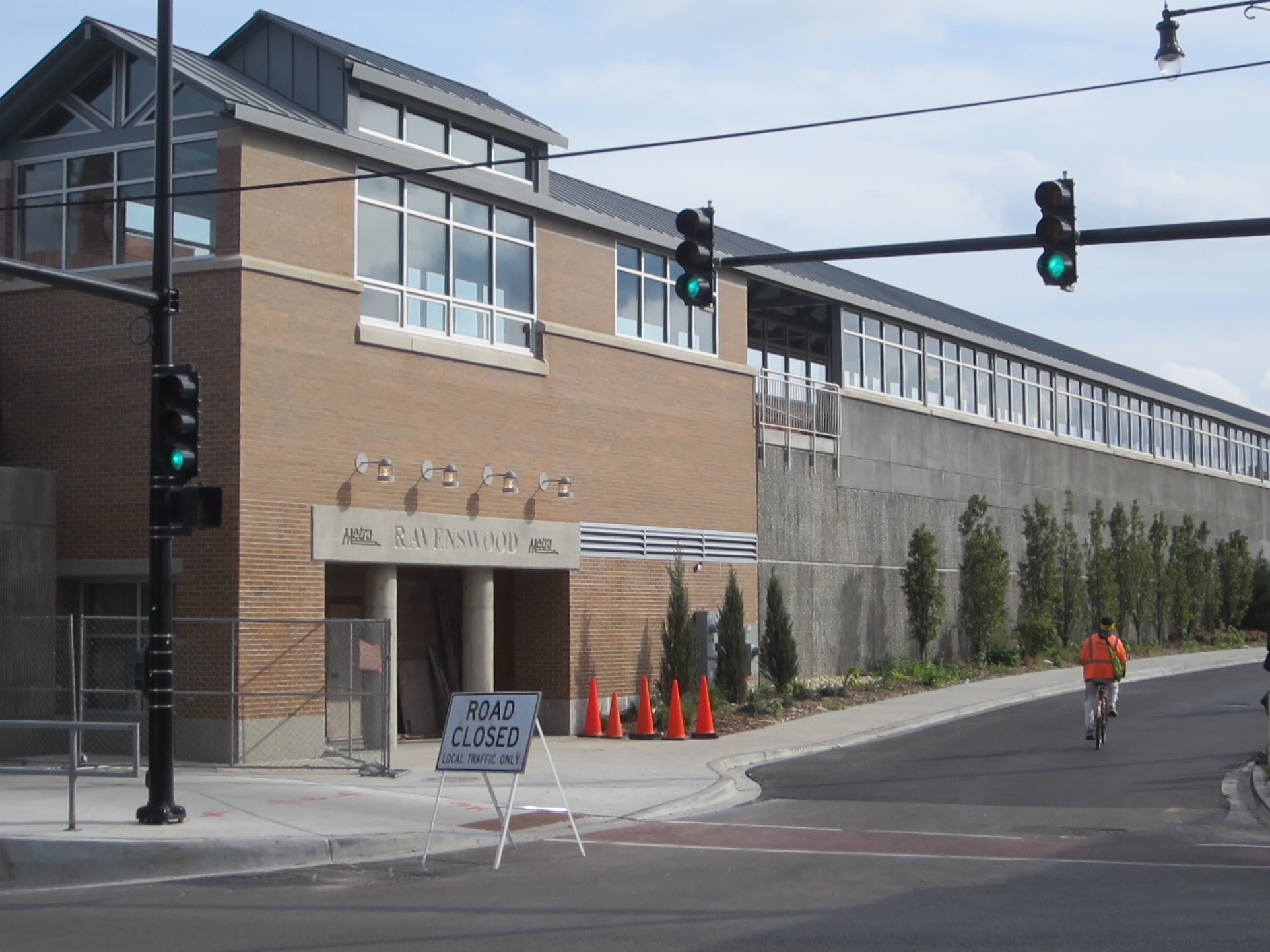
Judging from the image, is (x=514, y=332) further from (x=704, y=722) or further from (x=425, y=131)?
(x=704, y=722)

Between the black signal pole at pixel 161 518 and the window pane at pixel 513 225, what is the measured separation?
956 centimetres

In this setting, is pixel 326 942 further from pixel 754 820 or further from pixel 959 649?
pixel 959 649

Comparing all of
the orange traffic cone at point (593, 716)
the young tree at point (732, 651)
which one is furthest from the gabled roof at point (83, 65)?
the young tree at point (732, 651)

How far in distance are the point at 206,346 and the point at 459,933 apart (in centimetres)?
1178

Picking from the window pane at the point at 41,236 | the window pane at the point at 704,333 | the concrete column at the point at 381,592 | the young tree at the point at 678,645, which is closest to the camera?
the concrete column at the point at 381,592

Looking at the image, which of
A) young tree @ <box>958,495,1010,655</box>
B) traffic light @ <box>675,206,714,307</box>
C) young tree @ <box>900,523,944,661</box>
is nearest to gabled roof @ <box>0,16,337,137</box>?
traffic light @ <box>675,206,714,307</box>

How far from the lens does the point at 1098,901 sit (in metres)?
10.6

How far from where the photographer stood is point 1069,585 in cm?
3931

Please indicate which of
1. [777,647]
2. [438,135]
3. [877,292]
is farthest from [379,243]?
[877,292]

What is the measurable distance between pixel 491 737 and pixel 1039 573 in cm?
2757

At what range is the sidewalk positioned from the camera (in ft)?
40.8

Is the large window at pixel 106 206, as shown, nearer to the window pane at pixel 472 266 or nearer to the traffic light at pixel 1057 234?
the window pane at pixel 472 266

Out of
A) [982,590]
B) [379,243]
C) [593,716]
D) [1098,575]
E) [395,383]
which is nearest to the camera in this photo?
[395,383]

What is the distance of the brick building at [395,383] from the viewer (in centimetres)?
1978
